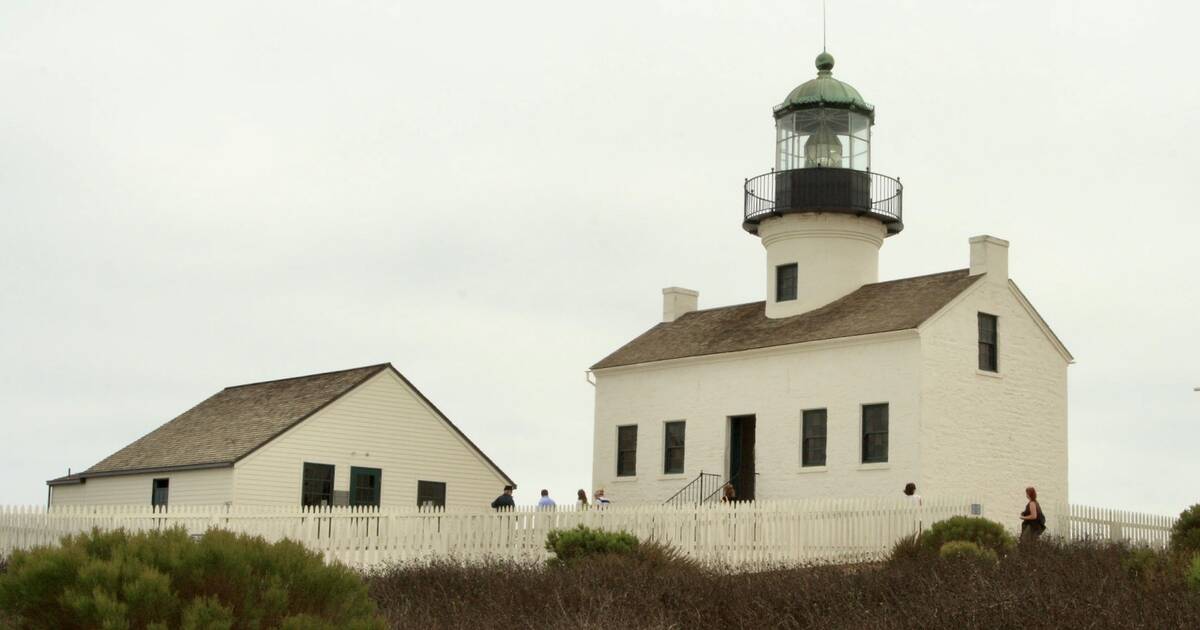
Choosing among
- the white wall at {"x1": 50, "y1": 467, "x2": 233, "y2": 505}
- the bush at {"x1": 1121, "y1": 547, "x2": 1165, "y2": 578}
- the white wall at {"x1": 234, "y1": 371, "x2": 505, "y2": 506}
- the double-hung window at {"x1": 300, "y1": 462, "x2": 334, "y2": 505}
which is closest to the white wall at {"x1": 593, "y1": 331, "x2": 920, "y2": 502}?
the white wall at {"x1": 234, "y1": 371, "x2": 505, "y2": 506}

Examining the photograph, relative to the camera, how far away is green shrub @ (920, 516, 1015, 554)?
21625 millimetres

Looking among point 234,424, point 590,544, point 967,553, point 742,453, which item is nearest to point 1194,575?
point 967,553

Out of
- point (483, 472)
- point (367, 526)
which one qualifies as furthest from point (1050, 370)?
point (367, 526)

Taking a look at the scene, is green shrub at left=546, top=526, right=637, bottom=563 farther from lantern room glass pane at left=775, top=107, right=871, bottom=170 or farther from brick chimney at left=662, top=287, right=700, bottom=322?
brick chimney at left=662, top=287, right=700, bottom=322

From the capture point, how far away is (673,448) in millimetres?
33344

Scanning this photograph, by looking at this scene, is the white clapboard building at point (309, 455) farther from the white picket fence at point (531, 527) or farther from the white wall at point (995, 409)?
the white wall at point (995, 409)

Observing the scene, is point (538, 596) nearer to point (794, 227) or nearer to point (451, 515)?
point (451, 515)

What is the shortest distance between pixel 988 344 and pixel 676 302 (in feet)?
32.4

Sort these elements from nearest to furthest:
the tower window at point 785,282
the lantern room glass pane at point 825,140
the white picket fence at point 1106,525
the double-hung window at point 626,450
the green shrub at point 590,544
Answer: the green shrub at point 590,544, the white picket fence at point 1106,525, the tower window at point 785,282, the lantern room glass pane at point 825,140, the double-hung window at point 626,450

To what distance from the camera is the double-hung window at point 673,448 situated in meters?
33.1

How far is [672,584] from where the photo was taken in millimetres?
15477

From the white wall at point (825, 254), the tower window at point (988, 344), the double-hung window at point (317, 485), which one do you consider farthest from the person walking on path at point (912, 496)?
the double-hung window at point (317, 485)

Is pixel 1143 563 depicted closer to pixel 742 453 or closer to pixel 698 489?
pixel 742 453

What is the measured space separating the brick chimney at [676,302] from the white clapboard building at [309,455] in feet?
19.4
